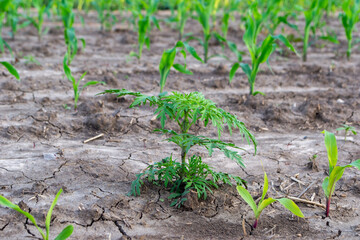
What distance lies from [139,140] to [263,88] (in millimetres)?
1726

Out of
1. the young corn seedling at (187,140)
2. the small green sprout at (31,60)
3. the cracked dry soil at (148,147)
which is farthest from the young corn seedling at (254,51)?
the small green sprout at (31,60)

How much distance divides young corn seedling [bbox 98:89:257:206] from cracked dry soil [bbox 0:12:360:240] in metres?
0.10

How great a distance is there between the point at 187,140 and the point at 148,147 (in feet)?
3.25

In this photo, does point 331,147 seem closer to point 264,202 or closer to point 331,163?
point 331,163

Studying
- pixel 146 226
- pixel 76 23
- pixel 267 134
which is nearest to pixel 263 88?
pixel 267 134

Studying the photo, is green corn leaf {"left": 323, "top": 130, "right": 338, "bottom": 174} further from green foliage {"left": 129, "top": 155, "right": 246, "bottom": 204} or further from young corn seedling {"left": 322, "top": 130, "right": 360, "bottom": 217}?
green foliage {"left": 129, "top": 155, "right": 246, "bottom": 204}

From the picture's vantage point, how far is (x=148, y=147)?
3.28m

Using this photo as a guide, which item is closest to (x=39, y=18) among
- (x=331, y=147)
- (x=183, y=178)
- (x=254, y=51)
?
(x=254, y=51)

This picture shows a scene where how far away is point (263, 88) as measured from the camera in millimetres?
4609

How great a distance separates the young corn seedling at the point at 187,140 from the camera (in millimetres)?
2264

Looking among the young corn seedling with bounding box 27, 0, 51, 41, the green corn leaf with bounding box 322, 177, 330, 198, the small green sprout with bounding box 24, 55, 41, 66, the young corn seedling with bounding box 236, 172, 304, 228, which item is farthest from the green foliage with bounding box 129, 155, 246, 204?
the young corn seedling with bounding box 27, 0, 51, 41

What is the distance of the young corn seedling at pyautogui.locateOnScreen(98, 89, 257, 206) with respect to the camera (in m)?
2.26

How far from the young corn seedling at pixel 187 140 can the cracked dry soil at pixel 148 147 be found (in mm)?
97

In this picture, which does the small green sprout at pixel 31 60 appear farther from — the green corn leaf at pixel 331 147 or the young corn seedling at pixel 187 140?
the green corn leaf at pixel 331 147
